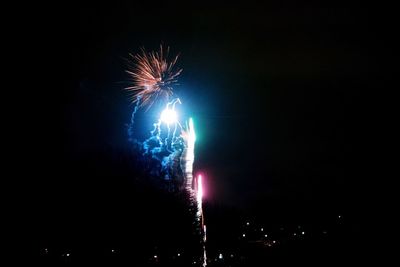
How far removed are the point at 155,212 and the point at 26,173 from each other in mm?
6153

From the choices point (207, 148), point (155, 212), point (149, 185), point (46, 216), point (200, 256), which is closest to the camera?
point (200, 256)

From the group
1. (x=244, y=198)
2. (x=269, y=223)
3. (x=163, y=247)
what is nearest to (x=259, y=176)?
(x=244, y=198)

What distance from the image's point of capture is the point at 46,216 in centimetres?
1247

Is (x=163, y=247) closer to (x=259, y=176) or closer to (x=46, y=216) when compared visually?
(x=46, y=216)

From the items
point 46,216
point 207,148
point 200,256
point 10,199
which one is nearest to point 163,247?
point 200,256

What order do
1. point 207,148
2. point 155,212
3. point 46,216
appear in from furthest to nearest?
point 207,148, point 155,212, point 46,216

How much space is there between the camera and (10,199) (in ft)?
41.9

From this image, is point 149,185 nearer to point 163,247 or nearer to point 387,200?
point 163,247

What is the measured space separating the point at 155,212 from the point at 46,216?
14.1 feet

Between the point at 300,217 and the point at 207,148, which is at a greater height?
the point at 207,148

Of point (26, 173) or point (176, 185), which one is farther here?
point (176, 185)

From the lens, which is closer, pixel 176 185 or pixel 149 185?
pixel 149 185


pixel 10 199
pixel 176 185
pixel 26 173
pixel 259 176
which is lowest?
pixel 10 199

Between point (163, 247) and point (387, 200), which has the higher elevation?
point (387, 200)
